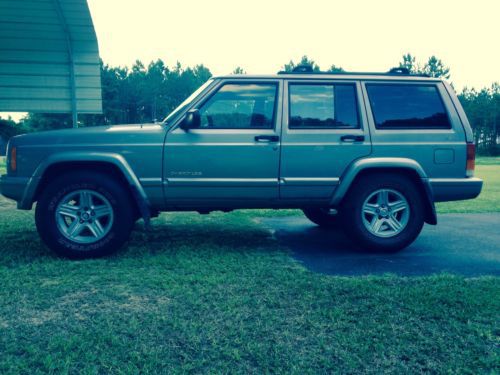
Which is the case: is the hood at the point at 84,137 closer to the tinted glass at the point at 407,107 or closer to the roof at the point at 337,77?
the roof at the point at 337,77

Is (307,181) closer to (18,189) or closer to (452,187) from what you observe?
(452,187)

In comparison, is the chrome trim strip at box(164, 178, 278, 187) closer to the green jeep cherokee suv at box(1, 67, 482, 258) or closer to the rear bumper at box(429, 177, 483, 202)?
the green jeep cherokee suv at box(1, 67, 482, 258)

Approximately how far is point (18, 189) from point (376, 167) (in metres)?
3.79

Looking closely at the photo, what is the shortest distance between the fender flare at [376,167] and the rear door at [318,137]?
0.22 feet

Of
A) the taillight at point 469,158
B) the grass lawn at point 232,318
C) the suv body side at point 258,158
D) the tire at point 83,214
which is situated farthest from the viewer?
the taillight at point 469,158

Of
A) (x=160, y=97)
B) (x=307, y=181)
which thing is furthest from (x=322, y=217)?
(x=160, y=97)

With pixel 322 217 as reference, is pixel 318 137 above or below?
above

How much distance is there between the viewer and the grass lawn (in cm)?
225

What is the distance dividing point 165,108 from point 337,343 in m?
78.1

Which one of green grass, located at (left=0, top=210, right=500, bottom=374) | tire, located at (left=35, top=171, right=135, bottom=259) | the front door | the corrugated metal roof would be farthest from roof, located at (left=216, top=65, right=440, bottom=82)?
the corrugated metal roof

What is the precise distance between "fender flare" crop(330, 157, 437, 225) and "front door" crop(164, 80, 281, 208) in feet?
2.33

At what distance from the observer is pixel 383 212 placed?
4832 millimetres

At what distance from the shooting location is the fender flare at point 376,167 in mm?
4641

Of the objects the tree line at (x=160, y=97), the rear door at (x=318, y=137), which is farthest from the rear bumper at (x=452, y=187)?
the tree line at (x=160, y=97)
